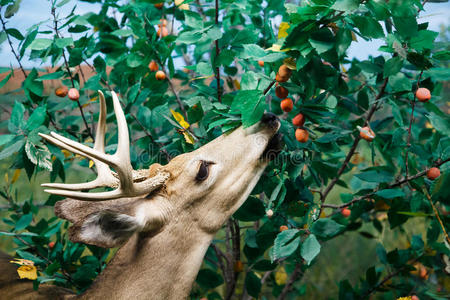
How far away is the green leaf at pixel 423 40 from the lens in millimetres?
1217

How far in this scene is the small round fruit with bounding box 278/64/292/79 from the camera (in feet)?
4.42

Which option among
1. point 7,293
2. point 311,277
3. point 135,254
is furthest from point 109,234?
point 311,277

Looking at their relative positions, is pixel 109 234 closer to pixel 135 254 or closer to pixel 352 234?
pixel 135 254

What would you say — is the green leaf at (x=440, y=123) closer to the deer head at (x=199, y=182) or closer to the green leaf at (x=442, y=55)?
the green leaf at (x=442, y=55)

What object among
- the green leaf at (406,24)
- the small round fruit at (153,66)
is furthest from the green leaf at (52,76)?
the green leaf at (406,24)

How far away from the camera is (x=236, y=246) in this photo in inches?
79.8

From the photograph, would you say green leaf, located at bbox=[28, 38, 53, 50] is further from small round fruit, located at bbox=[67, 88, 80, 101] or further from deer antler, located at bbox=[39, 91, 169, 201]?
deer antler, located at bbox=[39, 91, 169, 201]

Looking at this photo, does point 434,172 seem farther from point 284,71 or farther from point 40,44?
point 40,44

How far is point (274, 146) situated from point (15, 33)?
1340mm

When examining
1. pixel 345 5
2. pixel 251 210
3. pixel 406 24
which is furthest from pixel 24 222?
pixel 406 24

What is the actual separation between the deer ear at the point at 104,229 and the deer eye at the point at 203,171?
310 millimetres

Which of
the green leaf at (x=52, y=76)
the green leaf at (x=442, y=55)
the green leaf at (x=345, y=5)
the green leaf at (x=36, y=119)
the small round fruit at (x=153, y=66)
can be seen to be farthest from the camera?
the small round fruit at (x=153, y=66)

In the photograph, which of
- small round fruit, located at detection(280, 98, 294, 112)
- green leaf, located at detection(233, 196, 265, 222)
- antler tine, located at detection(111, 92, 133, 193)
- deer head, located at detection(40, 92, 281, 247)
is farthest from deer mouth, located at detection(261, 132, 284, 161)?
antler tine, located at detection(111, 92, 133, 193)

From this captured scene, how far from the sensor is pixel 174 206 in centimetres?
152
